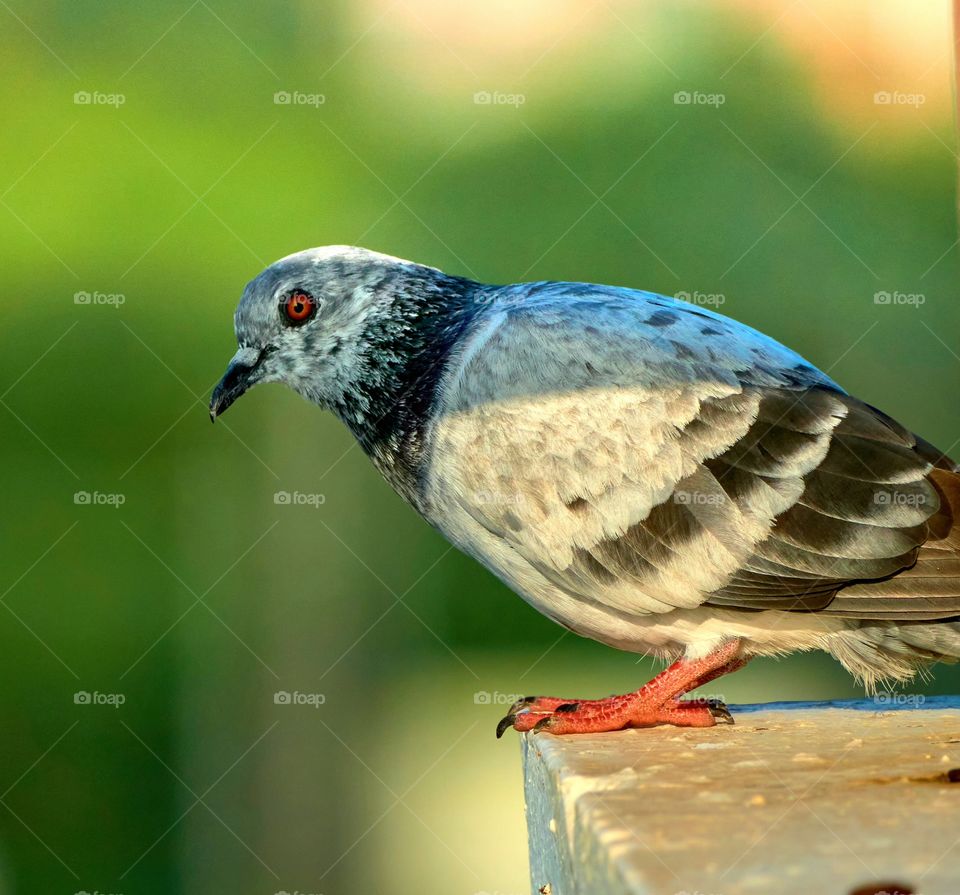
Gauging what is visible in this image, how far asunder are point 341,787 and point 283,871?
65 centimetres

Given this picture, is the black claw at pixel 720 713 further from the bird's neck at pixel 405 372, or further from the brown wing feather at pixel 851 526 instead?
the bird's neck at pixel 405 372

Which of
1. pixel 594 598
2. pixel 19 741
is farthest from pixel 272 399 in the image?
pixel 594 598

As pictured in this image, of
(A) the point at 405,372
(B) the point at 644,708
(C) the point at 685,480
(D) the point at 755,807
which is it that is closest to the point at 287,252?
(A) the point at 405,372

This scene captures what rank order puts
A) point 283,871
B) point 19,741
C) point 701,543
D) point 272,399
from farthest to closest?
point 272,399 < point 19,741 < point 283,871 < point 701,543

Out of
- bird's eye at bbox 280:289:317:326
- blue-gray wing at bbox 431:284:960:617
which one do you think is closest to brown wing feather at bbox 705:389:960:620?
blue-gray wing at bbox 431:284:960:617

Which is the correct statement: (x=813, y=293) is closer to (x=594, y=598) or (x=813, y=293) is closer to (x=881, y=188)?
(x=881, y=188)

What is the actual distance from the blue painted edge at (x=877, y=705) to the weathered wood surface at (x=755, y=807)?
6 centimetres

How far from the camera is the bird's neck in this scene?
3.21m

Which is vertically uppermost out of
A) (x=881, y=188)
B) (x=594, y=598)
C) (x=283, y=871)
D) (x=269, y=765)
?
A: (x=881, y=188)

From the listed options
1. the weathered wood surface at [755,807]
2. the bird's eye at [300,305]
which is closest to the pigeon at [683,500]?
the weathered wood surface at [755,807]

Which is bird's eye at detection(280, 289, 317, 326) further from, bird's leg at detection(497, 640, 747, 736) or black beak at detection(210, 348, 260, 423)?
bird's leg at detection(497, 640, 747, 736)

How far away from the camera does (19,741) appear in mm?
7195

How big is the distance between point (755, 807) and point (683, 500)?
116 cm

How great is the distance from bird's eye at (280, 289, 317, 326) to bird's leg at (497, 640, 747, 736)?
144 cm
